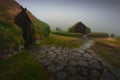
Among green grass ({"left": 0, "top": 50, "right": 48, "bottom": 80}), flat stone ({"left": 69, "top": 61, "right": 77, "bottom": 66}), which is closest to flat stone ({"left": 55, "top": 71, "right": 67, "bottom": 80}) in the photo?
green grass ({"left": 0, "top": 50, "right": 48, "bottom": 80})

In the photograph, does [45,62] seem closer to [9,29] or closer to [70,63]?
[70,63]

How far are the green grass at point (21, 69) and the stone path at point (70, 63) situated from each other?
0.73 meters

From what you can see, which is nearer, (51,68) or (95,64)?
(51,68)

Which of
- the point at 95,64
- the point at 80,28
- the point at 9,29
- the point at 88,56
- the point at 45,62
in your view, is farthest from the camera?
the point at 80,28

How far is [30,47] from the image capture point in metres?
16.8

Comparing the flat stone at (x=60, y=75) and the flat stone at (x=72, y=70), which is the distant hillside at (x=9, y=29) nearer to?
the flat stone at (x=60, y=75)

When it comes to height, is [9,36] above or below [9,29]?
below

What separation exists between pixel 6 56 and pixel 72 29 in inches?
1008

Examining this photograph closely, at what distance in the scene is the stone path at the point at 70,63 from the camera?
480 inches

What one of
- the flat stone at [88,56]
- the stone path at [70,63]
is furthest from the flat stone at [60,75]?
the flat stone at [88,56]

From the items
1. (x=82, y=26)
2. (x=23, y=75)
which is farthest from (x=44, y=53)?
(x=82, y=26)

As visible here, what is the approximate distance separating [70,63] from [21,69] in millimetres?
4223

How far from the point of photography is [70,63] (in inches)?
535

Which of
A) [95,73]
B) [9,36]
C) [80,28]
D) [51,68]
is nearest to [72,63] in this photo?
[51,68]
